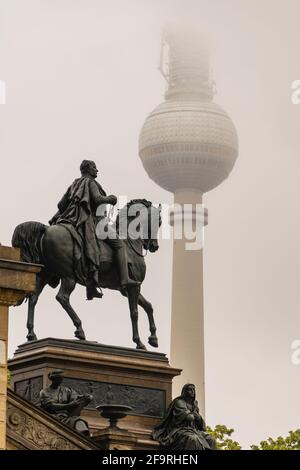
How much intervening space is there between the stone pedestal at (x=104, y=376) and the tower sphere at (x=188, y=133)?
392ft

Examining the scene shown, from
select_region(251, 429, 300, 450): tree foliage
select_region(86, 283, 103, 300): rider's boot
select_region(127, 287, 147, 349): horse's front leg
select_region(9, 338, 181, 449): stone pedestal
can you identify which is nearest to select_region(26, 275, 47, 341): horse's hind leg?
select_region(9, 338, 181, 449): stone pedestal

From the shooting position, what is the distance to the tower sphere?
169750mm

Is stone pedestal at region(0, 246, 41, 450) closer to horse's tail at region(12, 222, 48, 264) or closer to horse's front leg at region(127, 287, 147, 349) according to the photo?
horse's tail at region(12, 222, 48, 264)

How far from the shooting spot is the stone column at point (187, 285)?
171 metres

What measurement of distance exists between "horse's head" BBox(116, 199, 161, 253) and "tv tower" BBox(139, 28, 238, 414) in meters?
115

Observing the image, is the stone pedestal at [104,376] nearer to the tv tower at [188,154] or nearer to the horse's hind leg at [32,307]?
the horse's hind leg at [32,307]

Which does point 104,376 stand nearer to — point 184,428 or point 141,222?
point 184,428

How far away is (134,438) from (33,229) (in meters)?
5.44

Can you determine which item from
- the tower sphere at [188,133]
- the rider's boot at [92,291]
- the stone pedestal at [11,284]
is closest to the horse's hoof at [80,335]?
the rider's boot at [92,291]

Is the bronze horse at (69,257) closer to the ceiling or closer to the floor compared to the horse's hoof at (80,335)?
closer to the ceiling

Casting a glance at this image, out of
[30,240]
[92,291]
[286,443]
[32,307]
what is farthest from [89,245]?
[286,443]

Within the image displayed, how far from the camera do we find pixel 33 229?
149ft

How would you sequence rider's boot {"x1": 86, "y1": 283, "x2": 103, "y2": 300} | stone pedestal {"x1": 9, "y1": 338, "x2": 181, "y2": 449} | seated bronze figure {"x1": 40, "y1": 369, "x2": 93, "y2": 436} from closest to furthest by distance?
seated bronze figure {"x1": 40, "y1": 369, "x2": 93, "y2": 436}
stone pedestal {"x1": 9, "y1": 338, "x2": 181, "y2": 449}
rider's boot {"x1": 86, "y1": 283, "x2": 103, "y2": 300}
